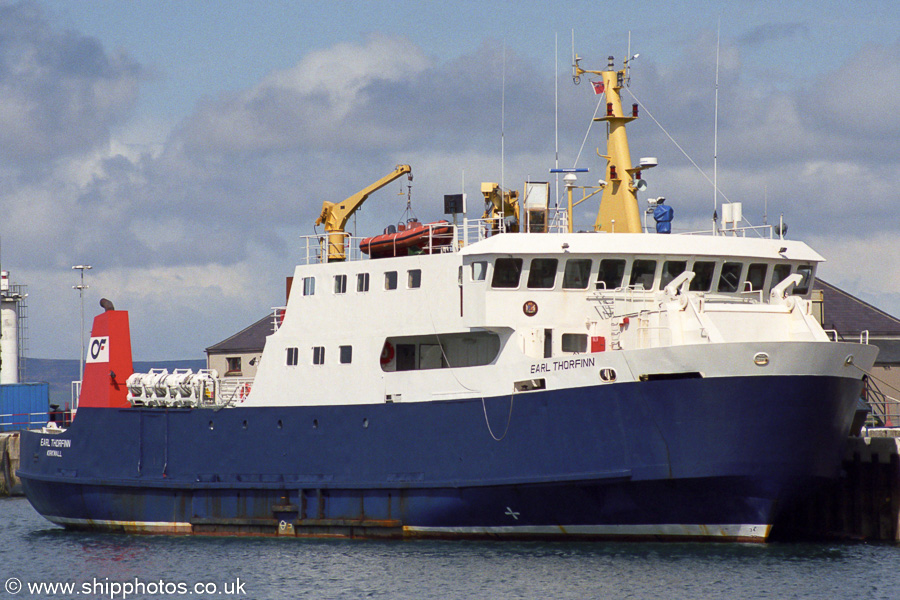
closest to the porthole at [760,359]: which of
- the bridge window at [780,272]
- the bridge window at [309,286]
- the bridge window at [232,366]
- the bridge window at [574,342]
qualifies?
the bridge window at [574,342]

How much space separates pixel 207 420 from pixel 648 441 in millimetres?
9289

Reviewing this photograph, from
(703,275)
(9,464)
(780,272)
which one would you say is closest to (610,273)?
(703,275)

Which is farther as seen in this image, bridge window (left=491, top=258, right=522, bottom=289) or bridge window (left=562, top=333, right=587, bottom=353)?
bridge window (left=562, top=333, right=587, bottom=353)

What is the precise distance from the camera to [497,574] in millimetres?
18203

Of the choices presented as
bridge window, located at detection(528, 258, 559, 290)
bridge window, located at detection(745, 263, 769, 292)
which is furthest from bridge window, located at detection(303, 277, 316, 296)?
bridge window, located at detection(745, 263, 769, 292)

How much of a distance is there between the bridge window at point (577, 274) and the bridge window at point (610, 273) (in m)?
0.22

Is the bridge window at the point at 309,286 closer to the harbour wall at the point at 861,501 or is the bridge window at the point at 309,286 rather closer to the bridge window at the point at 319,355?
the bridge window at the point at 319,355

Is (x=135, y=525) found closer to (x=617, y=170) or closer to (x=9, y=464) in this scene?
(x=617, y=170)

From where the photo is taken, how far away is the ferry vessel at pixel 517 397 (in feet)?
60.8

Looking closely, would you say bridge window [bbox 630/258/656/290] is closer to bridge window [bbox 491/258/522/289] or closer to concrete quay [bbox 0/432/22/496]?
bridge window [bbox 491/258/522/289]

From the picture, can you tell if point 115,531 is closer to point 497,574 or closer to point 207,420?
point 207,420

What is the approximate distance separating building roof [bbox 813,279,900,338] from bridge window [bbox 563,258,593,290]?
72.5 ft

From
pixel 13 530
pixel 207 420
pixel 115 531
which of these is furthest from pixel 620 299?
pixel 13 530

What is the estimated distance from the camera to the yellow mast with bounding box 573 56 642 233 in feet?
74.0
